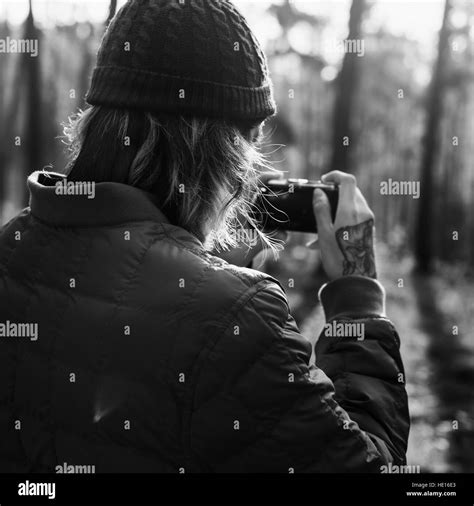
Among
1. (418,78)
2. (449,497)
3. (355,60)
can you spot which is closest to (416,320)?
(355,60)

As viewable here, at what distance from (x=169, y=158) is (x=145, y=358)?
464 mm

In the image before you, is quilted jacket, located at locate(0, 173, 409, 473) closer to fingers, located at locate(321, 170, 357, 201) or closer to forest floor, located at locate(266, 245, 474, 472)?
fingers, located at locate(321, 170, 357, 201)

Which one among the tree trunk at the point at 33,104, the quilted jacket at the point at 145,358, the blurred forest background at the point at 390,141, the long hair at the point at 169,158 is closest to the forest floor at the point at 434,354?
the blurred forest background at the point at 390,141

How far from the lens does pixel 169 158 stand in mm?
1481

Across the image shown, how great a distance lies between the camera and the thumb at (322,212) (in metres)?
2.02

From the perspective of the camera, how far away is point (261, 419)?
51.0 inches

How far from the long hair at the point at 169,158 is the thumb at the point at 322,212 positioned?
51 cm

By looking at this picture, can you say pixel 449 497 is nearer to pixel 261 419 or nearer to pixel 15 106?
pixel 261 419

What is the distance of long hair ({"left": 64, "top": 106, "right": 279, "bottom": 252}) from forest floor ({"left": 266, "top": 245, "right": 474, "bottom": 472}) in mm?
3175

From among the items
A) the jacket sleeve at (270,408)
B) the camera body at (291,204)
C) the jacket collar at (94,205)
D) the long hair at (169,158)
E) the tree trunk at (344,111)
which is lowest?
the jacket sleeve at (270,408)

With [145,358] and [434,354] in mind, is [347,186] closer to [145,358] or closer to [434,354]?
[145,358]

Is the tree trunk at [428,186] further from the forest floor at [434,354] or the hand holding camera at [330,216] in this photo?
the hand holding camera at [330,216]

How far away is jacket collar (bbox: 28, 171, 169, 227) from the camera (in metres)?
1.37

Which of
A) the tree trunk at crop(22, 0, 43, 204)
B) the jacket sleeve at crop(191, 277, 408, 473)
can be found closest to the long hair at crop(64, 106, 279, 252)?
the jacket sleeve at crop(191, 277, 408, 473)
